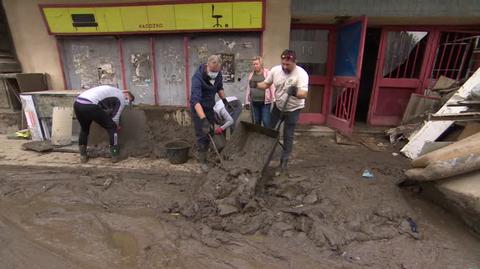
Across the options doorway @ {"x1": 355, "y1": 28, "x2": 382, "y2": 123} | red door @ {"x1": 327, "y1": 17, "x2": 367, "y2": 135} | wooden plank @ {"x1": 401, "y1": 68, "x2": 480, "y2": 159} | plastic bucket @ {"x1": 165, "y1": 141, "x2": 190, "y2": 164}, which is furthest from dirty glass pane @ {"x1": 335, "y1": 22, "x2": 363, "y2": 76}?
plastic bucket @ {"x1": 165, "y1": 141, "x2": 190, "y2": 164}

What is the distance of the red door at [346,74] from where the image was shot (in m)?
5.36

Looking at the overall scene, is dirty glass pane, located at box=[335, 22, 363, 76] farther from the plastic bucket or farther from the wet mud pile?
the plastic bucket

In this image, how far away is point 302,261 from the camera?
95.7 inches

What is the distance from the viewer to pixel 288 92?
3.54 m

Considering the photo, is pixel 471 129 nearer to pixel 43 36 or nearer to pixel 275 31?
pixel 275 31

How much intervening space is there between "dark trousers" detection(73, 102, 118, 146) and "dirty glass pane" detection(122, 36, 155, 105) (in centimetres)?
224

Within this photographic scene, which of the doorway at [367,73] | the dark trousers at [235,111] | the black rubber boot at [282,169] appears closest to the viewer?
the black rubber boot at [282,169]

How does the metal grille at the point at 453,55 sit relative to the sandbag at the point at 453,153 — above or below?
above

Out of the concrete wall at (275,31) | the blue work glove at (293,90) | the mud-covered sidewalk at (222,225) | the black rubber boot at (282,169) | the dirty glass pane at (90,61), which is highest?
→ the concrete wall at (275,31)

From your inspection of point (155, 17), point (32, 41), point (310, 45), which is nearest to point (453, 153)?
point (310, 45)

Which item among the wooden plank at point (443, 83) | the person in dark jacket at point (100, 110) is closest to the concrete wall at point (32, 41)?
the person in dark jacket at point (100, 110)

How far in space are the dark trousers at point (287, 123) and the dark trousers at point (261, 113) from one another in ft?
1.63

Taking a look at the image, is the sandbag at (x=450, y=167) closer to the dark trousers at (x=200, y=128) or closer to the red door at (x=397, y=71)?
the dark trousers at (x=200, y=128)

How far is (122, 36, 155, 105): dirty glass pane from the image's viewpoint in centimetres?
606
